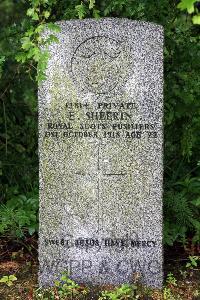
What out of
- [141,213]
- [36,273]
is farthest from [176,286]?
[36,273]

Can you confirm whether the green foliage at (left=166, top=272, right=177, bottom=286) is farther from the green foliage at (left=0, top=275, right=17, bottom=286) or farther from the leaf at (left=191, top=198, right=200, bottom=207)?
the green foliage at (left=0, top=275, right=17, bottom=286)

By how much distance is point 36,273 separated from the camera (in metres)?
4.14

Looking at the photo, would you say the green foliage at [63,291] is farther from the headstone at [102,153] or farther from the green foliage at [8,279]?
the green foliage at [8,279]

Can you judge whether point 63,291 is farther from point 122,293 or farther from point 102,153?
point 102,153

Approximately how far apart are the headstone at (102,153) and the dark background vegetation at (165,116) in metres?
0.49

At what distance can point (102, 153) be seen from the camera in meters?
3.71

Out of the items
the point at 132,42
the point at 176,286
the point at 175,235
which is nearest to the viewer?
the point at 132,42

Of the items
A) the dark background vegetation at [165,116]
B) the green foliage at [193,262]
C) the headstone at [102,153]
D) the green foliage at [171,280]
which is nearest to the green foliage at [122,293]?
the headstone at [102,153]

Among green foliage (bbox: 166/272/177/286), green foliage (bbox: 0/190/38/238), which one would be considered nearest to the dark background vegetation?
green foliage (bbox: 0/190/38/238)

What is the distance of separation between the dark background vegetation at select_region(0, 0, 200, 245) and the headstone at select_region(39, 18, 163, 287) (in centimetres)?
49

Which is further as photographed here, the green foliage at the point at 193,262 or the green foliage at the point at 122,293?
the green foliage at the point at 193,262

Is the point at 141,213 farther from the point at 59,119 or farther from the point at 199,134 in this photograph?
the point at 199,134

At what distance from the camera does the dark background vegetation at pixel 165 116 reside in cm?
436

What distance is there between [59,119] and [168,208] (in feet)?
4.92
